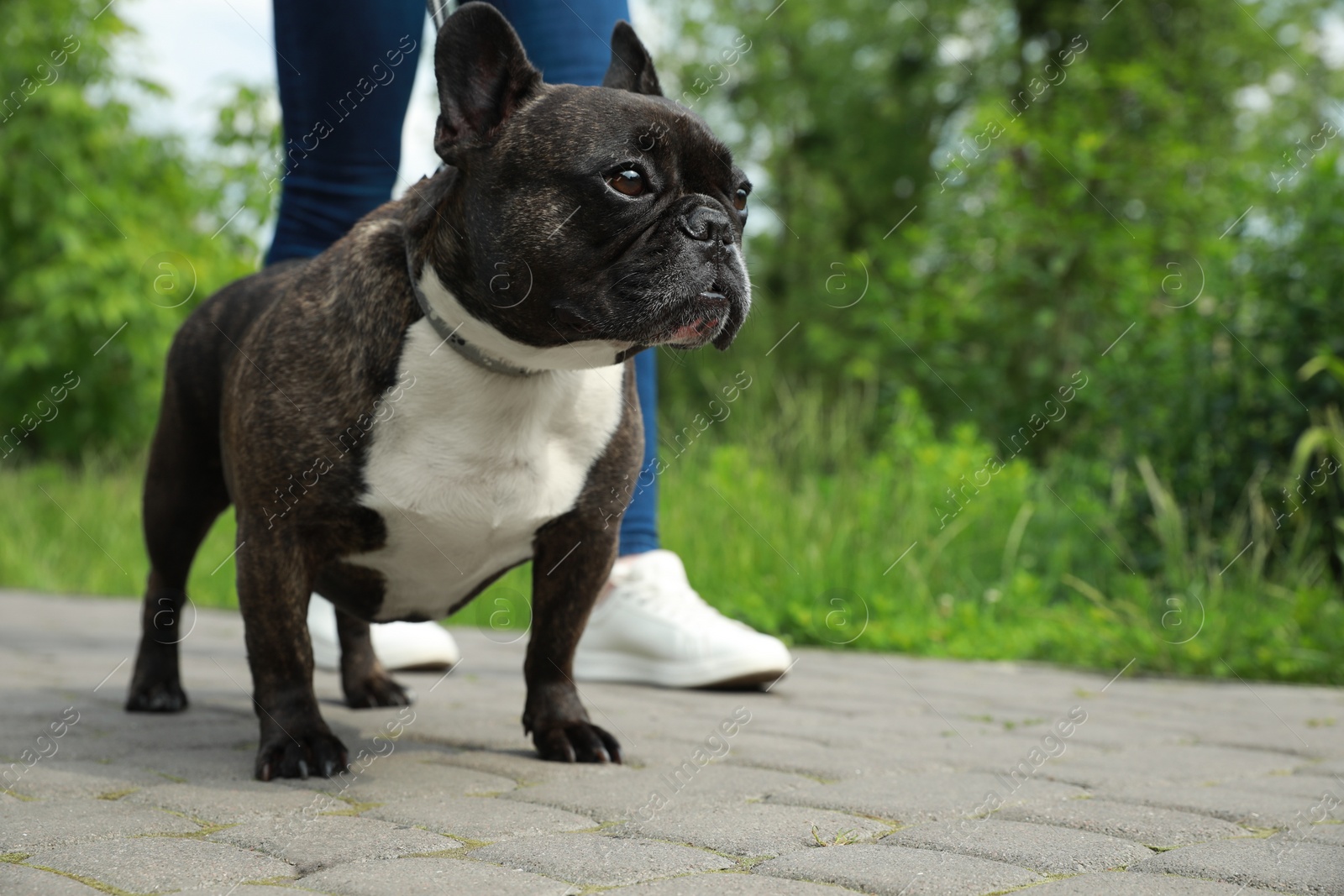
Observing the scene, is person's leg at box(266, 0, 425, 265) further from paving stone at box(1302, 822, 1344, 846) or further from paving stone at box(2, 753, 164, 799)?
paving stone at box(1302, 822, 1344, 846)

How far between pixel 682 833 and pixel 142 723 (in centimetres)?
168

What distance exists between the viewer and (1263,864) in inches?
72.9

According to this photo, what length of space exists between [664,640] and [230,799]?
1.73m

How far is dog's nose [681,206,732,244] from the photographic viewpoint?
2.49 metres

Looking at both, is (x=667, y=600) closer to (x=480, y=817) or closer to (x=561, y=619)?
(x=561, y=619)

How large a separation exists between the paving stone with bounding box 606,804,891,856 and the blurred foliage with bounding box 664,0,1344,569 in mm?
2950

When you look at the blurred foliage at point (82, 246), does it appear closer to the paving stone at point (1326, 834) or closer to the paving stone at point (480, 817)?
the paving stone at point (480, 817)

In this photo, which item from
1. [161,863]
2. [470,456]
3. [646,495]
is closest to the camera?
[161,863]

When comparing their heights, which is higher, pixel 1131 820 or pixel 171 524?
pixel 171 524

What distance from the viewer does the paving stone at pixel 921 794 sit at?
2.20 metres

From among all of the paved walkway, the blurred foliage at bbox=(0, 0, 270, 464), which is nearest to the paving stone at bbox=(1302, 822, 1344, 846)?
the paved walkway

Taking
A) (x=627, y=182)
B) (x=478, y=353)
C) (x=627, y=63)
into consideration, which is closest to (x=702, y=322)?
(x=627, y=182)

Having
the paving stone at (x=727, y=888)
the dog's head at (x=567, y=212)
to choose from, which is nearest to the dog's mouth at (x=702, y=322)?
the dog's head at (x=567, y=212)

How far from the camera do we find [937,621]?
531 cm
